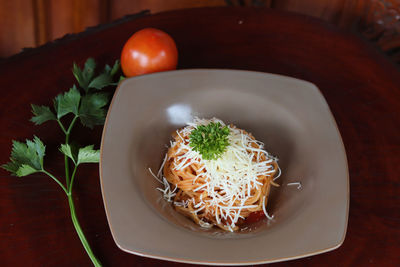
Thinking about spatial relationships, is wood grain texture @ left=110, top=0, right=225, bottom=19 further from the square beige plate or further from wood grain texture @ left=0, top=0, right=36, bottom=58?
the square beige plate

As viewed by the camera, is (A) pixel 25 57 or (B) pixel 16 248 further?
(A) pixel 25 57

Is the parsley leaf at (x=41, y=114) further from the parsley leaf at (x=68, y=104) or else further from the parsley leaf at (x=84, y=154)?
the parsley leaf at (x=84, y=154)

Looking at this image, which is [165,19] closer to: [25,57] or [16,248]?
[25,57]

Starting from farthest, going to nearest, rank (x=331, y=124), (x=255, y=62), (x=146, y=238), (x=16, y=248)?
1. (x=255, y=62)
2. (x=331, y=124)
3. (x=16, y=248)
4. (x=146, y=238)

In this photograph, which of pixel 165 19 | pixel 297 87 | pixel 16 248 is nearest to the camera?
pixel 16 248

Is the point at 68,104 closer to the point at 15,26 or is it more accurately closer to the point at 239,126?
the point at 239,126

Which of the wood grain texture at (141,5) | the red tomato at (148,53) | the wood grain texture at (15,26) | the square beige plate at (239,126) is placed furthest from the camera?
the wood grain texture at (141,5)

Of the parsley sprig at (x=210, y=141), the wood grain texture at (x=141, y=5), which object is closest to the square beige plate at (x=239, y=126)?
the parsley sprig at (x=210, y=141)

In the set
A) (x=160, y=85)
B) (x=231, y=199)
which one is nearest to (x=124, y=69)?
(x=160, y=85)
